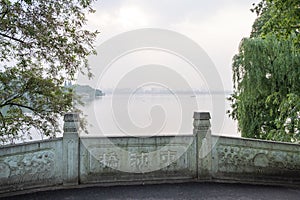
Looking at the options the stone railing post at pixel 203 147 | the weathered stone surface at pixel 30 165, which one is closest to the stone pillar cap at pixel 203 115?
the stone railing post at pixel 203 147

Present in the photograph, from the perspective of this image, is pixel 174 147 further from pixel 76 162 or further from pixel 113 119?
pixel 113 119

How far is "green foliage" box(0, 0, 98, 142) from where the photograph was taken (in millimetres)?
5180

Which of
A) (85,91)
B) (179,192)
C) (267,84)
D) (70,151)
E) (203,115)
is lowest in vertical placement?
(179,192)

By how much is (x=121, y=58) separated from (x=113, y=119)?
5.01 ft

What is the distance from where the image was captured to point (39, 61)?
5637 millimetres

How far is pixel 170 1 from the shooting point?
8.47m

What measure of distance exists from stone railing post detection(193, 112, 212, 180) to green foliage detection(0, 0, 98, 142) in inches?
107

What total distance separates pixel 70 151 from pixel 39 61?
2334 millimetres

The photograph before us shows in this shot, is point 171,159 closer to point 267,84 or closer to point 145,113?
point 145,113

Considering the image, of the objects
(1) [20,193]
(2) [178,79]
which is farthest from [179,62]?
(1) [20,193]

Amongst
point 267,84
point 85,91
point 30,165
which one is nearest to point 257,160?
point 30,165

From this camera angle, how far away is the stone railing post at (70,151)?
14.4 feet

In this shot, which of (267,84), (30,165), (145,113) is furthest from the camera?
(267,84)

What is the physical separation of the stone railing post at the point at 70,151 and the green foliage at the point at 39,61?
4.76ft
